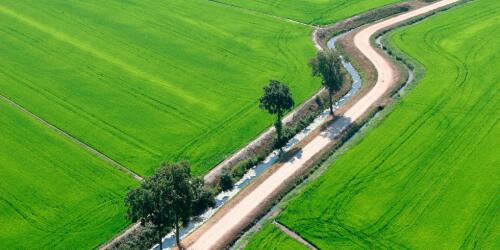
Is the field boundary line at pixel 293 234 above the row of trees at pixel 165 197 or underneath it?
underneath

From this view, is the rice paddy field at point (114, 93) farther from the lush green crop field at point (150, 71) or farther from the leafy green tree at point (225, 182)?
the leafy green tree at point (225, 182)

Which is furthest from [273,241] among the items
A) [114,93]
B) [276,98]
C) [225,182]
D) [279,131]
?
[114,93]

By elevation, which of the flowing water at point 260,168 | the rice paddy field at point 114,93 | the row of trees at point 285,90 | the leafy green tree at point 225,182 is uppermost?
the row of trees at point 285,90

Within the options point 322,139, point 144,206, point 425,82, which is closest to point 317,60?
point 322,139

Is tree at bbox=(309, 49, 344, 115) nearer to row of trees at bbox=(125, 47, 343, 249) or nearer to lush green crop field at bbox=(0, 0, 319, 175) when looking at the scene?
lush green crop field at bbox=(0, 0, 319, 175)

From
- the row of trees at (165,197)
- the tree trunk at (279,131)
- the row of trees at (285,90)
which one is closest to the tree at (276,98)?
the row of trees at (285,90)

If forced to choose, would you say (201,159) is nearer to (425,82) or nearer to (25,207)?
(25,207)

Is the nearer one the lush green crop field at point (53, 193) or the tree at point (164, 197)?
the tree at point (164, 197)
